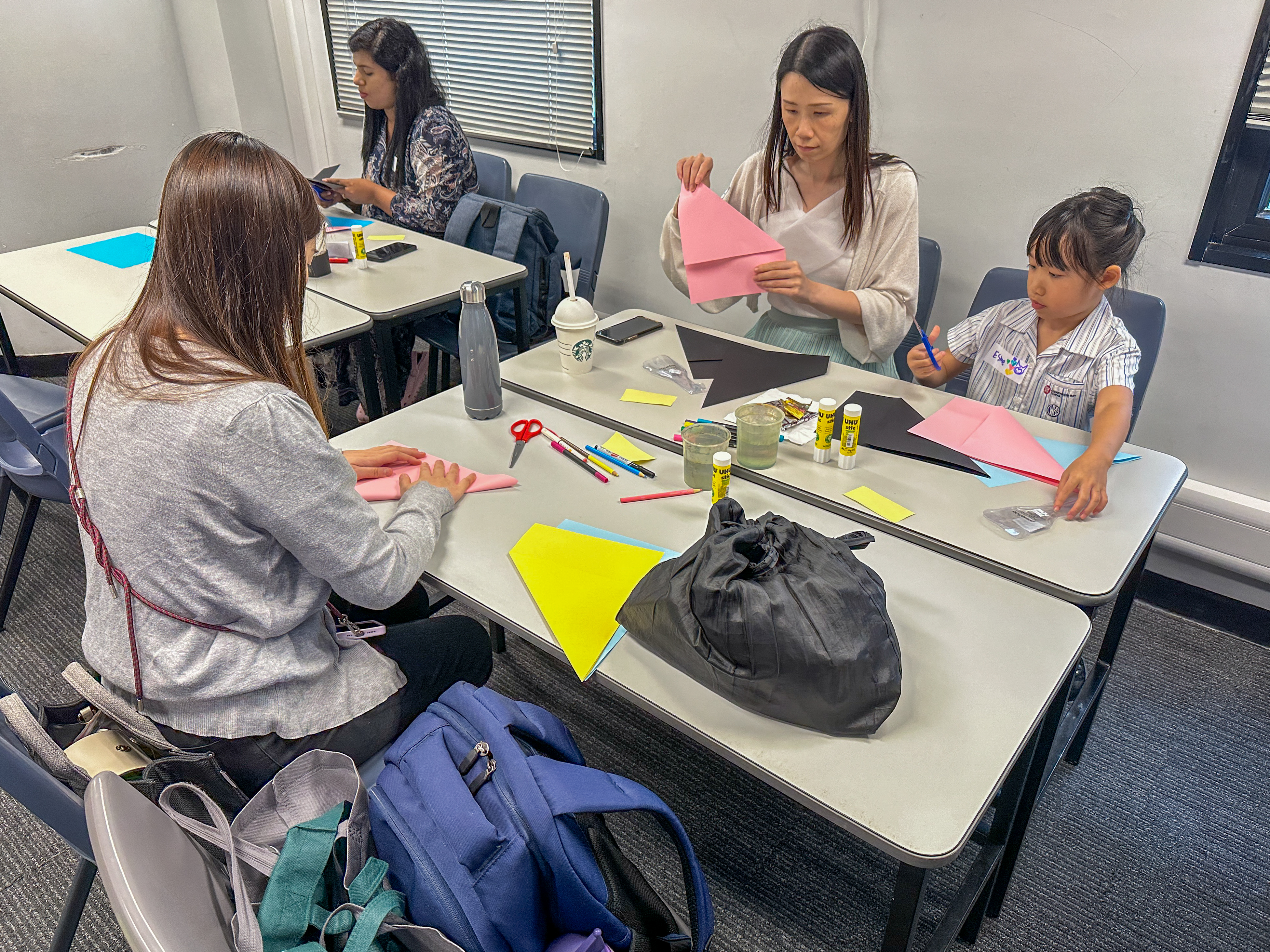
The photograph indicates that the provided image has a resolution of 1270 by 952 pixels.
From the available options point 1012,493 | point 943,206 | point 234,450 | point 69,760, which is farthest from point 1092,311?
point 69,760

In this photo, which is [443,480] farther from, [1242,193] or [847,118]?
[1242,193]

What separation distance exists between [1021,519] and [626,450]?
28.0 inches

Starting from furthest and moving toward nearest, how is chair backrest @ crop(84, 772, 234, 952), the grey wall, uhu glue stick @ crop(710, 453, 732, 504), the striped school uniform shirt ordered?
the grey wall
the striped school uniform shirt
uhu glue stick @ crop(710, 453, 732, 504)
chair backrest @ crop(84, 772, 234, 952)

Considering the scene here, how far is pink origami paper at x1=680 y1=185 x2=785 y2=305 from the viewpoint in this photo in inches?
75.2

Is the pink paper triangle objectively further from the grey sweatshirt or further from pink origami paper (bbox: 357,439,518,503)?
the grey sweatshirt

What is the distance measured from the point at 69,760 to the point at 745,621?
0.83 meters

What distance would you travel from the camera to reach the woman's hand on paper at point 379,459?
150 cm

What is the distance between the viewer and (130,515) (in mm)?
1015

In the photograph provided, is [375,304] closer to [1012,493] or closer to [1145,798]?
[1012,493]

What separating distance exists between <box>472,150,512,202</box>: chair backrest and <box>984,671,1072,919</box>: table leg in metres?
2.81

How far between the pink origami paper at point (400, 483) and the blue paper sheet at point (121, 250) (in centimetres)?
183

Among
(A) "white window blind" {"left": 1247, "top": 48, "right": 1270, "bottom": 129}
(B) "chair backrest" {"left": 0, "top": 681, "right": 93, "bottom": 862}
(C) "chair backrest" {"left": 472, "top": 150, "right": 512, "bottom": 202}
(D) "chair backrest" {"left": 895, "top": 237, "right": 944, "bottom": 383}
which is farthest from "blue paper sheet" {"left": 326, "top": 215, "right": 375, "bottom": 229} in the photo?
(A) "white window blind" {"left": 1247, "top": 48, "right": 1270, "bottom": 129}

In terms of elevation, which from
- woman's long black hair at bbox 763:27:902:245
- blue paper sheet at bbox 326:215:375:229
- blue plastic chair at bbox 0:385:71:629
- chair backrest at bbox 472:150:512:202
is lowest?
blue plastic chair at bbox 0:385:71:629

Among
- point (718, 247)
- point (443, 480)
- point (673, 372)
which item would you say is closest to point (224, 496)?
point (443, 480)
